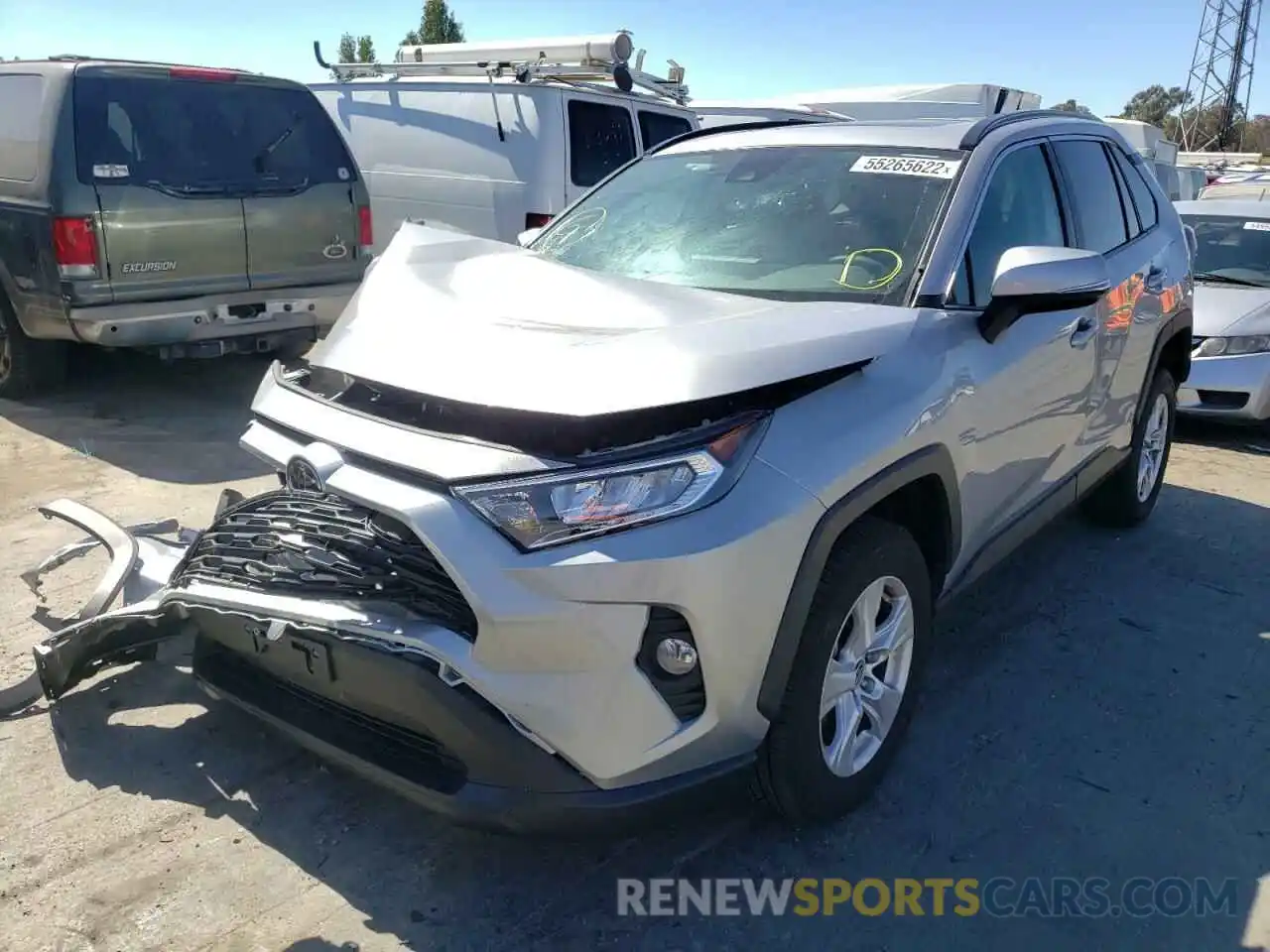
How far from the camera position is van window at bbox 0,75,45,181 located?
6.04 metres

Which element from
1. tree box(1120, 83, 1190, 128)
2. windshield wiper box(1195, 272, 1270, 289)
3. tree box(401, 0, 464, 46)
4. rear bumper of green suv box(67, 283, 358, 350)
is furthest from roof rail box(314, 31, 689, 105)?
tree box(1120, 83, 1190, 128)

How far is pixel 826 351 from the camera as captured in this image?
99.5 inches

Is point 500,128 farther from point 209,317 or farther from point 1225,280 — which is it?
point 1225,280

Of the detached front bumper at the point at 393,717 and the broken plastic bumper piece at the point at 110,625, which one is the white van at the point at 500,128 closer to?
the broken plastic bumper piece at the point at 110,625

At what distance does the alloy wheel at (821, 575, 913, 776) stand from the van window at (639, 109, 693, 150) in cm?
693

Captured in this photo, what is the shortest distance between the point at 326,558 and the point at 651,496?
751 millimetres

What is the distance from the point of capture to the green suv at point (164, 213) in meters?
5.95

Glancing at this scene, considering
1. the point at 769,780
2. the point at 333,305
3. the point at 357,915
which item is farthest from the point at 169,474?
the point at 769,780

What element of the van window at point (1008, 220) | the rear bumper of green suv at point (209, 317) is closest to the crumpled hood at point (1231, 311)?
the van window at point (1008, 220)

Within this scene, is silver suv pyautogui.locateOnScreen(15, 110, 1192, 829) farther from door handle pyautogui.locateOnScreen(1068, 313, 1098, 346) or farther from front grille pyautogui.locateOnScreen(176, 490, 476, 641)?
door handle pyautogui.locateOnScreen(1068, 313, 1098, 346)

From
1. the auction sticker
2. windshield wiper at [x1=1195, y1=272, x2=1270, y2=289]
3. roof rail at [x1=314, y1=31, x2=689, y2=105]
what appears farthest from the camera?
roof rail at [x1=314, y1=31, x2=689, y2=105]

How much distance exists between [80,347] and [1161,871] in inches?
293

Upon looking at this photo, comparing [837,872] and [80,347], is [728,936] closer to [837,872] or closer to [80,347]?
[837,872]

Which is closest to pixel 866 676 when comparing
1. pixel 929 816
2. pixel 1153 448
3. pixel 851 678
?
pixel 851 678
